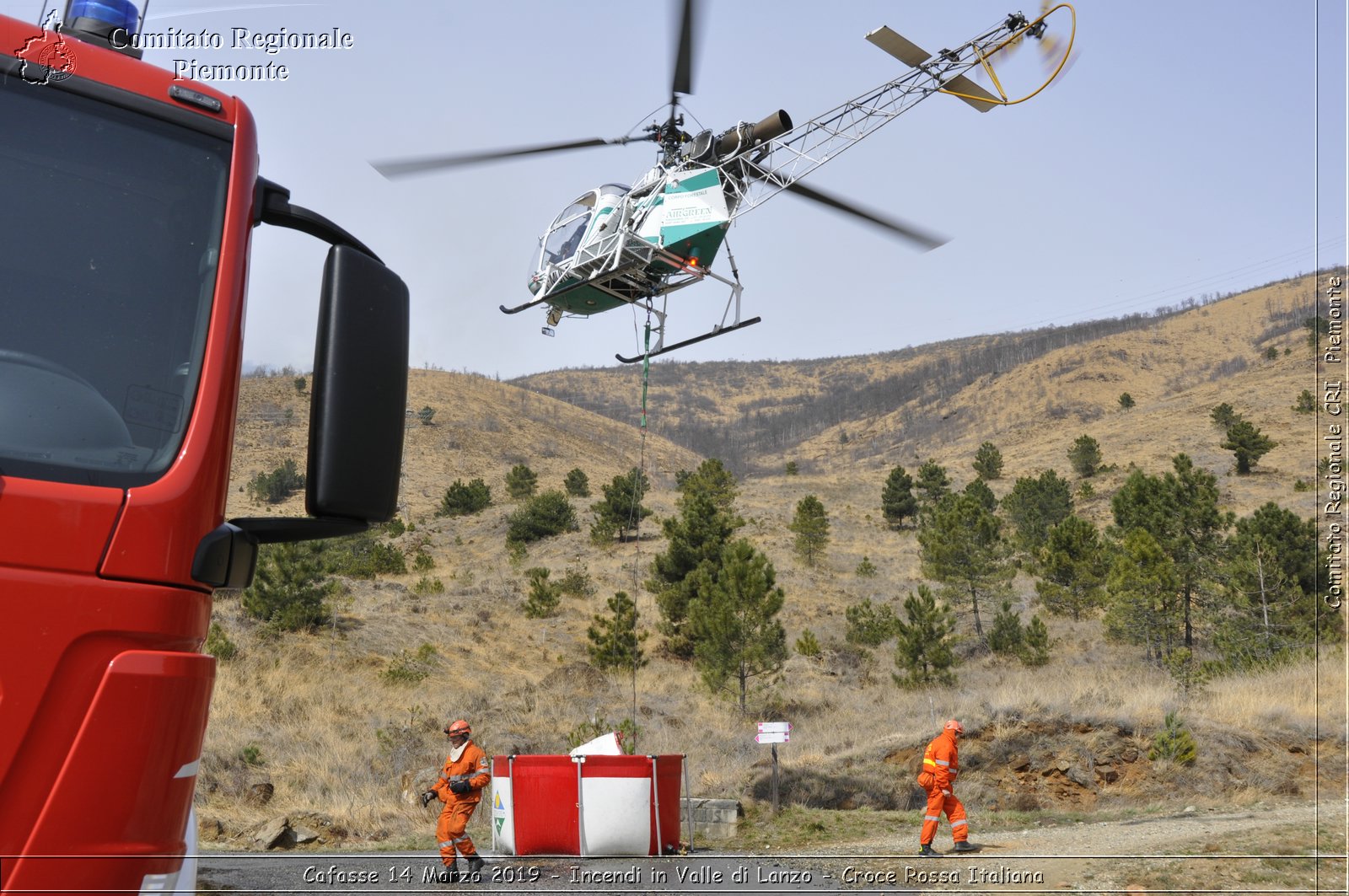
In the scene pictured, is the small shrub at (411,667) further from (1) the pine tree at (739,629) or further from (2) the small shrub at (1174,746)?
(2) the small shrub at (1174,746)

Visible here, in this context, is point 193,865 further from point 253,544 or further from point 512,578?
point 512,578

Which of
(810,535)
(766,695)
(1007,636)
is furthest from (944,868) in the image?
(810,535)

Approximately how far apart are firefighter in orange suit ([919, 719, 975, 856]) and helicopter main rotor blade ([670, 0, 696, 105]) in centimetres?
759

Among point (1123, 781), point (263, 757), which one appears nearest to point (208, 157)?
point (1123, 781)

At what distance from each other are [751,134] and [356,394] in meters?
10.7

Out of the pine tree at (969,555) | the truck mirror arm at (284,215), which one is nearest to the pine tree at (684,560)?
the pine tree at (969,555)

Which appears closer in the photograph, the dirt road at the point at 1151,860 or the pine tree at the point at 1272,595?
the dirt road at the point at 1151,860

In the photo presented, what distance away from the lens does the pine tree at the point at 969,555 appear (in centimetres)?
2873

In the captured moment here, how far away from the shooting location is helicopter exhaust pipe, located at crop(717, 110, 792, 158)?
1216 centimetres

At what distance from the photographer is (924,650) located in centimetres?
2414

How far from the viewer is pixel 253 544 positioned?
2.42 meters

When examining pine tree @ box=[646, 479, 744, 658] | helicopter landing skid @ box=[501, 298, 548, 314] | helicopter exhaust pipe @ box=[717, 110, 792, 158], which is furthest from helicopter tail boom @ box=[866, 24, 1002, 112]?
pine tree @ box=[646, 479, 744, 658]

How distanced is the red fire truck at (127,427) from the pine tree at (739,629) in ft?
70.7

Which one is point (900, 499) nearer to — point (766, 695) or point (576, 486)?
point (576, 486)
